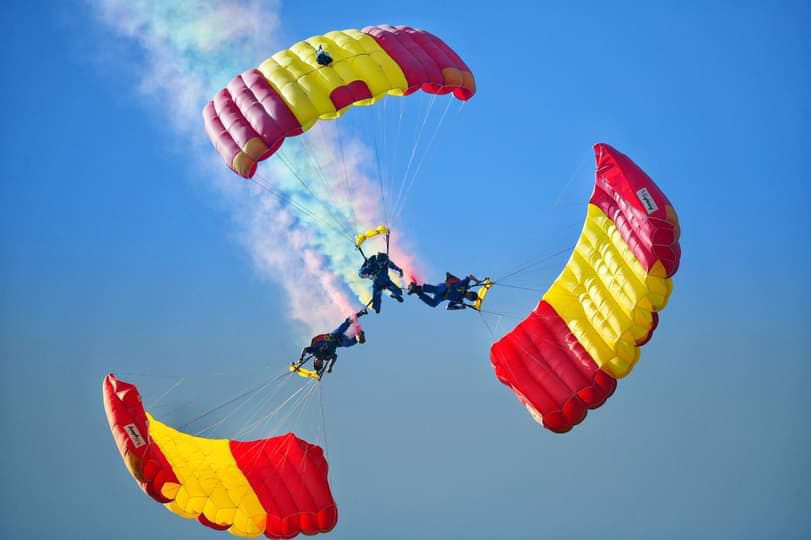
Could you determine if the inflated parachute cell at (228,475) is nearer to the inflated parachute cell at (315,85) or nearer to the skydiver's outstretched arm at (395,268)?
the skydiver's outstretched arm at (395,268)

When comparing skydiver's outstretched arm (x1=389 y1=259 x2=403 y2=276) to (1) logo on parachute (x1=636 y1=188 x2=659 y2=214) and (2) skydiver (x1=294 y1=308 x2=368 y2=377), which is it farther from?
(1) logo on parachute (x1=636 y1=188 x2=659 y2=214)

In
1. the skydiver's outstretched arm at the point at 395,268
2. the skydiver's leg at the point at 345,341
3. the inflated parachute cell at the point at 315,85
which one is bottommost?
the skydiver's leg at the point at 345,341

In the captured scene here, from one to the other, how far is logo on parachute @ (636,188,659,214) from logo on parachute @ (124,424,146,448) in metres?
7.46

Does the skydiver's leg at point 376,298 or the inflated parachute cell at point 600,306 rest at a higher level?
the skydiver's leg at point 376,298

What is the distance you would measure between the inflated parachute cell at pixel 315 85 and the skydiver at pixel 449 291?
2723 millimetres

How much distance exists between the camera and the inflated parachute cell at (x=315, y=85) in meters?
20.5

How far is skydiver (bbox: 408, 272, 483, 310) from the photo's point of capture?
21875 mm

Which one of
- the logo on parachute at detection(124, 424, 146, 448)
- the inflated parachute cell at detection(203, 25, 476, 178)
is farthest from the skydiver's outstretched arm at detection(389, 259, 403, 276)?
the logo on parachute at detection(124, 424, 146, 448)

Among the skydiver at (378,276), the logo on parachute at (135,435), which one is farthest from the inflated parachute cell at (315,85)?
the logo on parachute at (135,435)

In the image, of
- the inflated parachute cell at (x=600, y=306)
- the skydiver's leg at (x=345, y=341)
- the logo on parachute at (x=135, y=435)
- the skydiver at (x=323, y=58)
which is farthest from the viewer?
the skydiver's leg at (x=345, y=341)

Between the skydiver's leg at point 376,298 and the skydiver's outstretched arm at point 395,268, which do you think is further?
the skydiver's outstretched arm at point 395,268

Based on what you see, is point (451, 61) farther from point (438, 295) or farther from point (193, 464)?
point (193, 464)

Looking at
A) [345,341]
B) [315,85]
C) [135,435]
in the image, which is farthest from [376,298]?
[135,435]

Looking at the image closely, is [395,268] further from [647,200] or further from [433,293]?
[647,200]
